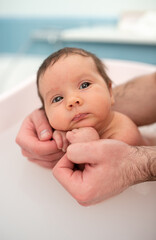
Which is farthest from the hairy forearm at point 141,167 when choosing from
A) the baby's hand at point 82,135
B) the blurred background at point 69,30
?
the blurred background at point 69,30

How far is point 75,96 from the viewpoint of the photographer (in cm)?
63

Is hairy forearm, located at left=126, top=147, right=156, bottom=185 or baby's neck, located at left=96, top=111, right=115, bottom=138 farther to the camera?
baby's neck, located at left=96, top=111, right=115, bottom=138

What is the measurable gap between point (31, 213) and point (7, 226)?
7 cm

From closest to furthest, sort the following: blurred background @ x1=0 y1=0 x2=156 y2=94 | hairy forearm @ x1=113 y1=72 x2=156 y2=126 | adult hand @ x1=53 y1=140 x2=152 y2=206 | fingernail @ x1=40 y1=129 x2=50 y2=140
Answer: adult hand @ x1=53 y1=140 x2=152 y2=206
fingernail @ x1=40 y1=129 x2=50 y2=140
hairy forearm @ x1=113 y1=72 x2=156 y2=126
blurred background @ x1=0 y1=0 x2=156 y2=94

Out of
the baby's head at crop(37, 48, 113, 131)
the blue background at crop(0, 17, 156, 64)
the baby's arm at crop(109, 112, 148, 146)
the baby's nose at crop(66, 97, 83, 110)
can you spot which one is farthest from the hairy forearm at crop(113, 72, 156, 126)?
the blue background at crop(0, 17, 156, 64)

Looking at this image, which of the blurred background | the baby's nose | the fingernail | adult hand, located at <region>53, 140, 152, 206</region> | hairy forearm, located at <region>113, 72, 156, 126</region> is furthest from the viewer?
the blurred background

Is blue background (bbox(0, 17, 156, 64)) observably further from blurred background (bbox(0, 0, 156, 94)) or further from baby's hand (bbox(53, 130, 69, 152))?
baby's hand (bbox(53, 130, 69, 152))

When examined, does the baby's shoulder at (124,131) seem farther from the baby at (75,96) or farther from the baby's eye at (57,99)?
the baby's eye at (57,99)

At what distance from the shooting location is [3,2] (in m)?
2.68

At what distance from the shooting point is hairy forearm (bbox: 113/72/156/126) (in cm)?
103

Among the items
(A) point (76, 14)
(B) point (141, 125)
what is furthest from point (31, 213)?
(A) point (76, 14)

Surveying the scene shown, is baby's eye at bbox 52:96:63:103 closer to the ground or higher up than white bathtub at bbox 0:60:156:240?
higher up

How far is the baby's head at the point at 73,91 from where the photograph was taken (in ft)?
2.08

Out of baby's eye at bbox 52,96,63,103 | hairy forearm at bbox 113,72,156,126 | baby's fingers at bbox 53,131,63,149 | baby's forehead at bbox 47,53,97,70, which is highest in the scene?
baby's forehead at bbox 47,53,97,70
